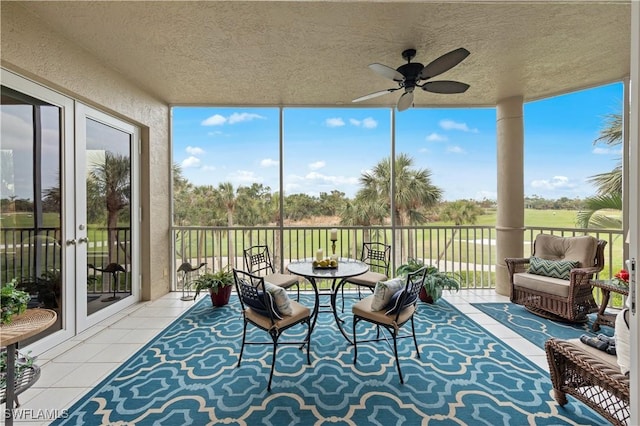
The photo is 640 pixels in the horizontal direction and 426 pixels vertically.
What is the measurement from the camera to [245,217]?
5.65 meters

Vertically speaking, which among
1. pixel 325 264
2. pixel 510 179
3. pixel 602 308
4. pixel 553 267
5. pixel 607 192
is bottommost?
pixel 602 308

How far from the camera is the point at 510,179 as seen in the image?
3.95 meters

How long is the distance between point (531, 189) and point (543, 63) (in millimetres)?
2069

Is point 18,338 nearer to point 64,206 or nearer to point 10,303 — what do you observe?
point 10,303

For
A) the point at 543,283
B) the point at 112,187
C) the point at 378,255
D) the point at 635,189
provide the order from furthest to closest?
1. the point at 378,255
2. the point at 112,187
3. the point at 543,283
4. the point at 635,189

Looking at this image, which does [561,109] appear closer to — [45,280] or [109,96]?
[109,96]

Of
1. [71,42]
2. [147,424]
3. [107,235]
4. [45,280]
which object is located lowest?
[147,424]

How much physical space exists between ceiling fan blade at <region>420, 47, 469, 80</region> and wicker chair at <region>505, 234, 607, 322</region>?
2.55 meters

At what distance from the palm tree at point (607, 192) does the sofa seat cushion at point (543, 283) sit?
4.18ft

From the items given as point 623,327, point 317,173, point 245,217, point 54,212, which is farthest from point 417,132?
point 54,212

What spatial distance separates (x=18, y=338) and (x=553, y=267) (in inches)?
183

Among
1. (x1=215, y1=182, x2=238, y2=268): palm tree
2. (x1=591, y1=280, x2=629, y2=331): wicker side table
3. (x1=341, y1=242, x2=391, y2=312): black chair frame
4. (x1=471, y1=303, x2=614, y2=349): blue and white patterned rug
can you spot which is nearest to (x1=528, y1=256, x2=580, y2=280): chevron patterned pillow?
(x1=591, y1=280, x2=629, y2=331): wicker side table

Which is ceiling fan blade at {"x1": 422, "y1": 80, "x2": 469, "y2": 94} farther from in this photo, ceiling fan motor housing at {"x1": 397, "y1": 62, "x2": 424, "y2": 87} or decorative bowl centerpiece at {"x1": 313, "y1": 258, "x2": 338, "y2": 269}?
decorative bowl centerpiece at {"x1": 313, "y1": 258, "x2": 338, "y2": 269}

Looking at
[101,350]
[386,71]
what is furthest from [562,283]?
[101,350]
